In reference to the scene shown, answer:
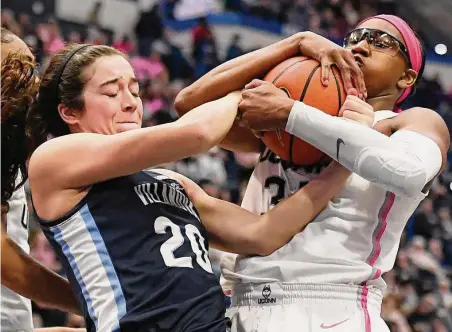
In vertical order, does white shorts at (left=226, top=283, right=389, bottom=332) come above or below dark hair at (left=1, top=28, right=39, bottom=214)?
below

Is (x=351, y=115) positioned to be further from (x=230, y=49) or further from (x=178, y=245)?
(x=230, y=49)

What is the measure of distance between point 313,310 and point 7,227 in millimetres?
1282

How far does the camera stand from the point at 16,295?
10.7ft

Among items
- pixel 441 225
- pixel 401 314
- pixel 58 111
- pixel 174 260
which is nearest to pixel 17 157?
pixel 58 111

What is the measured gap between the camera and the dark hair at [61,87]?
9.32 feet

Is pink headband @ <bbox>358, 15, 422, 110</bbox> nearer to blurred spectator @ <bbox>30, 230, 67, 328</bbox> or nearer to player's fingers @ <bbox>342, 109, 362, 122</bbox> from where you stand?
player's fingers @ <bbox>342, 109, 362, 122</bbox>

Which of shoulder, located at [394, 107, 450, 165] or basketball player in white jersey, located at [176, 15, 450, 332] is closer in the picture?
basketball player in white jersey, located at [176, 15, 450, 332]

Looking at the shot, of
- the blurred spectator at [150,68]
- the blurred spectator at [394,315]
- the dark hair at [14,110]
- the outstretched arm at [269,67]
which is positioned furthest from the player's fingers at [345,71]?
the blurred spectator at [150,68]

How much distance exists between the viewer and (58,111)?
291 centimetres

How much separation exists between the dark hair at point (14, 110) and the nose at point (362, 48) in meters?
1.20

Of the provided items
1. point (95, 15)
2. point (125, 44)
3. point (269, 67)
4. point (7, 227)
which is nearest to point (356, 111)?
point (269, 67)

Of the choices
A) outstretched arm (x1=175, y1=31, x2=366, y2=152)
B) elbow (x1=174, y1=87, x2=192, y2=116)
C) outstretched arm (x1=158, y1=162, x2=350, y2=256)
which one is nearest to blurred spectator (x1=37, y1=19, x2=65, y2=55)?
elbow (x1=174, y1=87, x2=192, y2=116)

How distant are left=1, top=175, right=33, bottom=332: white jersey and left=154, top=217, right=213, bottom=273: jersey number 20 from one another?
859 mm

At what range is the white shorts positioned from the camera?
2.81 meters
